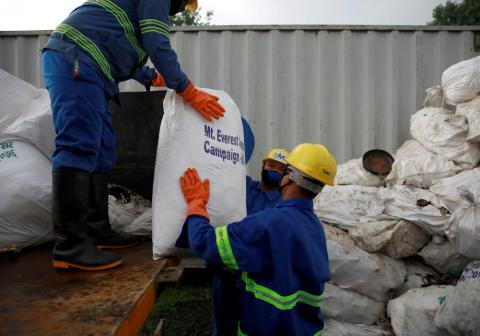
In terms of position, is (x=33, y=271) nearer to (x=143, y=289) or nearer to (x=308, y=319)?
(x=143, y=289)

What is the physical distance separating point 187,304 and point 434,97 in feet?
8.91

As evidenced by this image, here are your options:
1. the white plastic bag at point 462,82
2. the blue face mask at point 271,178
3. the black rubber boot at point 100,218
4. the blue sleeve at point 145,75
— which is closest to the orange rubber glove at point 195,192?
the black rubber boot at point 100,218

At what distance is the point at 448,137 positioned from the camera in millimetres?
2904

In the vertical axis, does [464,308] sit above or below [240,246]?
below

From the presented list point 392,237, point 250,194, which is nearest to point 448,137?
point 392,237

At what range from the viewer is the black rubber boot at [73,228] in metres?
1.45

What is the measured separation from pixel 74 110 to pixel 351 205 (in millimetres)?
2031

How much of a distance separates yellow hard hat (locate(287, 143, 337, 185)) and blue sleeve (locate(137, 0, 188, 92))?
24.7 inches

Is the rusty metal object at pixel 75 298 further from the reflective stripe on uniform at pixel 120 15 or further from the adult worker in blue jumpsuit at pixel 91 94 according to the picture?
the reflective stripe on uniform at pixel 120 15

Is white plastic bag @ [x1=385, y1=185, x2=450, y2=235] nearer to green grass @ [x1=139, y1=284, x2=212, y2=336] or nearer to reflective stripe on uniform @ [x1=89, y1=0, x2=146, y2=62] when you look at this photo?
green grass @ [x1=139, y1=284, x2=212, y2=336]

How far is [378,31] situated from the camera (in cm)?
357

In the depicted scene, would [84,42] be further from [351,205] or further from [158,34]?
[351,205]

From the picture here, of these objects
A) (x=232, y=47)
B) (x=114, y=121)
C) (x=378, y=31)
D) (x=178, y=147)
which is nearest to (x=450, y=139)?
(x=378, y=31)

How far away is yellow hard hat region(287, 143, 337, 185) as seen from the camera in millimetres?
1516
